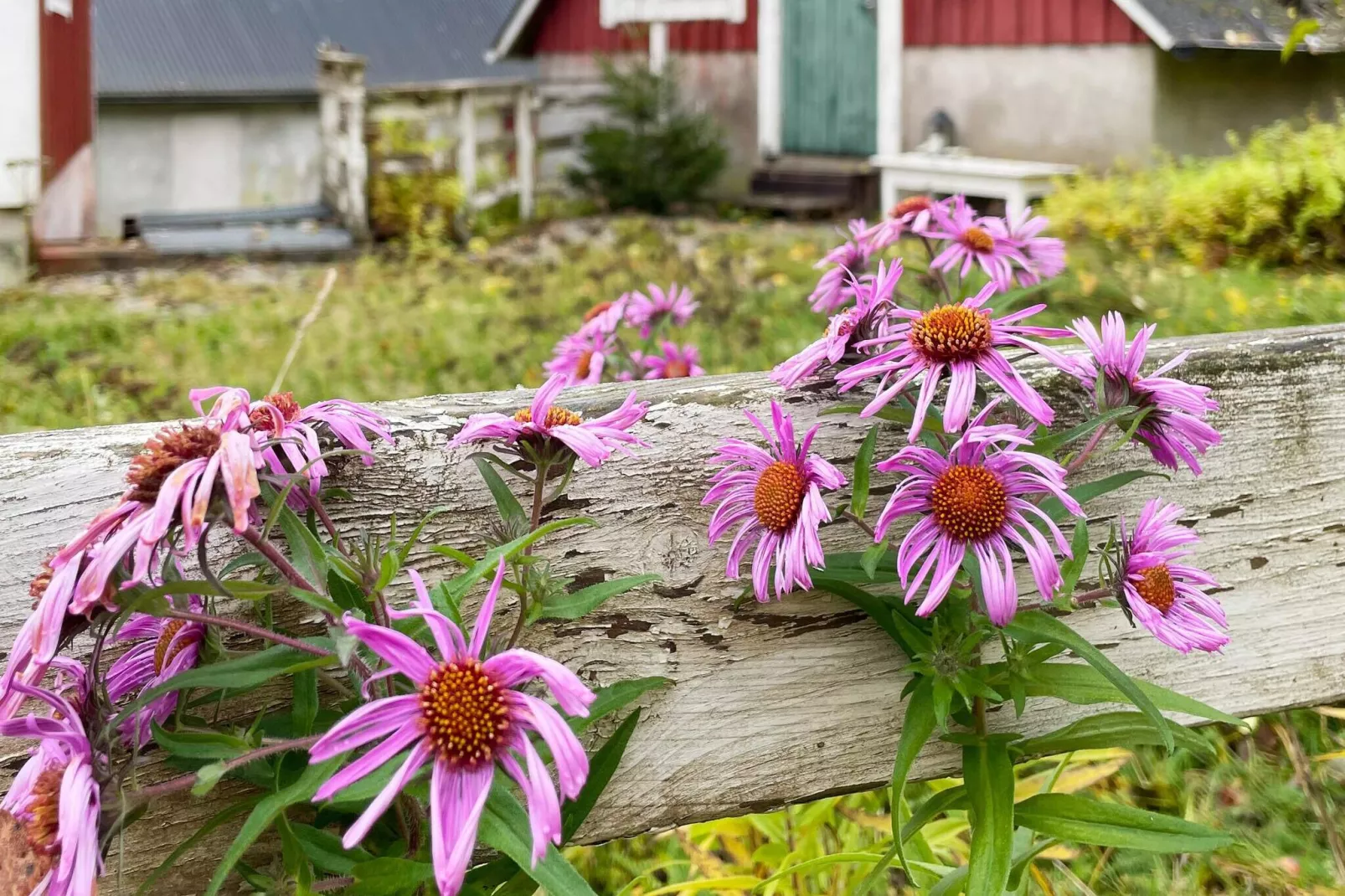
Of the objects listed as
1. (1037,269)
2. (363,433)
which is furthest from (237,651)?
(1037,269)

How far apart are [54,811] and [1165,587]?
2.89 feet

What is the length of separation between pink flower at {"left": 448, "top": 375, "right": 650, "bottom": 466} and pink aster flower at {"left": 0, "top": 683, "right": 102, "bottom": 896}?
1.18ft

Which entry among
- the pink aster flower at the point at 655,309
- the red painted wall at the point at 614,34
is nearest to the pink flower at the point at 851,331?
the pink aster flower at the point at 655,309

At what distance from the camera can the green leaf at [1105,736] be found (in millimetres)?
1160

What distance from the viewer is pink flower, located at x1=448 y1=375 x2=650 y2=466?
1000 millimetres

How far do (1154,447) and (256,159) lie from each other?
17291 mm

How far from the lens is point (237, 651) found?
1011mm

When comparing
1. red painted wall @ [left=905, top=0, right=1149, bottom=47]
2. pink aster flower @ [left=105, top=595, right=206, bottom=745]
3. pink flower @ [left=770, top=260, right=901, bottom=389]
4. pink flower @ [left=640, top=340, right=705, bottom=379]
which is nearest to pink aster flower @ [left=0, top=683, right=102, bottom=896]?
pink aster flower @ [left=105, top=595, right=206, bottom=745]

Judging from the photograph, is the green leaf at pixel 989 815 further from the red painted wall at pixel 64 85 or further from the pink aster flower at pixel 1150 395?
the red painted wall at pixel 64 85

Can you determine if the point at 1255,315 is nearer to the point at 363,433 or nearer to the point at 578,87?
the point at 363,433

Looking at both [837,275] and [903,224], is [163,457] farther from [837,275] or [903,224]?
[903,224]

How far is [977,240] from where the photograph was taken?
1.76 meters

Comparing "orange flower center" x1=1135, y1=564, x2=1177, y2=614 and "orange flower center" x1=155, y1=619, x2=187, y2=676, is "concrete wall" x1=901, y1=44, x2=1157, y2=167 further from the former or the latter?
"orange flower center" x1=155, y1=619, x2=187, y2=676

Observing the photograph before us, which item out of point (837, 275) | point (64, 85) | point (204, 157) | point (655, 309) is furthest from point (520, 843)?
point (204, 157)
